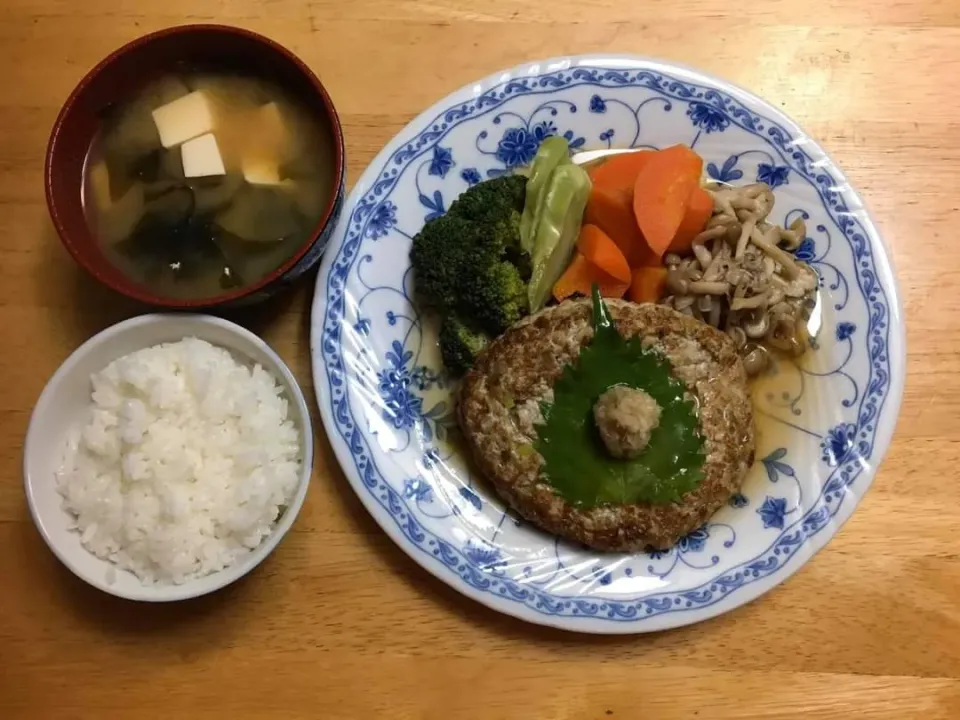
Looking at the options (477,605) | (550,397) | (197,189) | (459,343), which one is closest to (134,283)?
(197,189)

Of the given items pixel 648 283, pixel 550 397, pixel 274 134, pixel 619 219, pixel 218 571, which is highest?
pixel 274 134

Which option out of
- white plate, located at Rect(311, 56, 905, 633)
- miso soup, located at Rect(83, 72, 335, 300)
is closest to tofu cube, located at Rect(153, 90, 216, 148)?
miso soup, located at Rect(83, 72, 335, 300)

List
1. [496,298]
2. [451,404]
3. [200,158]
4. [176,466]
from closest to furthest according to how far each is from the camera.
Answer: [176,466]
[200,158]
[496,298]
[451,404]

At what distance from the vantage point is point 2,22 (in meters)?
2.81

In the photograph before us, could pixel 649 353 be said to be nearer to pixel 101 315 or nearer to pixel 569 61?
pixel 569 61

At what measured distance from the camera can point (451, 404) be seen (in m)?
2.62

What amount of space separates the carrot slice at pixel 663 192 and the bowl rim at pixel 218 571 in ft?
3.99

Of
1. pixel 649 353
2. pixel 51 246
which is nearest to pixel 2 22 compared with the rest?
pixel 51 246

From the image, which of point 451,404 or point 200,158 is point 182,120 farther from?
point 451,404

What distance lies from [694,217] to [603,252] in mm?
324

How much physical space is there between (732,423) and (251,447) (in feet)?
4.76

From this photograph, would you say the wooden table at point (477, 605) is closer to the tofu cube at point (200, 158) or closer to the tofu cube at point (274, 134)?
the tofu cube at point (274, 134)

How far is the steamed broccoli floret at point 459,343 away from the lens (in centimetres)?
252

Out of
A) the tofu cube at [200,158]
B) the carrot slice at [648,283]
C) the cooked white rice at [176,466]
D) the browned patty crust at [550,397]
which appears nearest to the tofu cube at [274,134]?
the tofu cube at [200,158]
